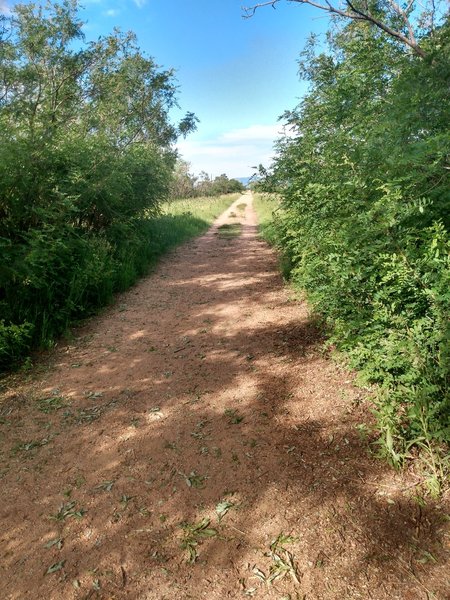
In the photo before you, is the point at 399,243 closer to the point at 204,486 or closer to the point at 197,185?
the point at 204,486

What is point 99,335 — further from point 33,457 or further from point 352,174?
point 352,174

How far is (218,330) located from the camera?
17.5ft

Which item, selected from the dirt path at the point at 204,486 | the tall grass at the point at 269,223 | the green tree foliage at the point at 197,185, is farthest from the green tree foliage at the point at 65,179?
the green tree foliage at the point at 197,185

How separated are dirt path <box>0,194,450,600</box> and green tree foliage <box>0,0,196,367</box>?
1108 mm

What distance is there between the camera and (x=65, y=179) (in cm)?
586

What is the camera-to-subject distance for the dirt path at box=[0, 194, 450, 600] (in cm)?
198

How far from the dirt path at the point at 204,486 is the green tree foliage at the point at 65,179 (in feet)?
3.64

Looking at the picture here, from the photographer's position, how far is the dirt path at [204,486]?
198 centimetres

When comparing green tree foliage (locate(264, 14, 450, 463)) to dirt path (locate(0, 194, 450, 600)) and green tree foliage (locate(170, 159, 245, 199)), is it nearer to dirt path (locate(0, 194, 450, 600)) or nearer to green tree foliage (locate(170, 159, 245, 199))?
dirt path (locate(0, 194, 450, 600))

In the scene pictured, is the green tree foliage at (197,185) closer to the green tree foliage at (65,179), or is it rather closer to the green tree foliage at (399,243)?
the green tree foliage at (65,179)

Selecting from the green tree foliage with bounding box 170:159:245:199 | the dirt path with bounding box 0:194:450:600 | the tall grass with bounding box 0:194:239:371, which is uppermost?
the green tree foliage with bounding box 170:159:245:199

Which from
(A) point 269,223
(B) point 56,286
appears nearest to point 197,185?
(A) point 269,223

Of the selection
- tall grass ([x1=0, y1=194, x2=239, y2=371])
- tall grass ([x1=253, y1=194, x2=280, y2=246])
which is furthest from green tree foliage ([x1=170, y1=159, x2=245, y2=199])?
tall grass ([x1=0, y1=194, x2=239, y2=371])

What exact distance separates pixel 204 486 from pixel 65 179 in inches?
204
